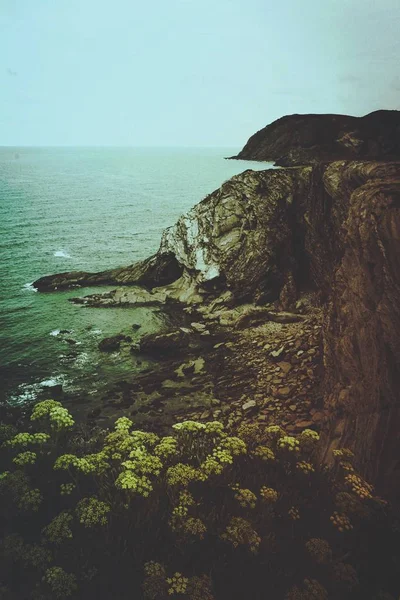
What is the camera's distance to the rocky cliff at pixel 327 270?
9594 mm

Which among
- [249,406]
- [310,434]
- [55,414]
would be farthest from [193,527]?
[249,406]

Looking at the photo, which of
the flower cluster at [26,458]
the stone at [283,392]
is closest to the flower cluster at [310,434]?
the flower cluster at [26,458]

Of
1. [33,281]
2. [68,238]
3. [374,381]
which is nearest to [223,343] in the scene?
[374,381]

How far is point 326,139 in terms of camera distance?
7775 cm

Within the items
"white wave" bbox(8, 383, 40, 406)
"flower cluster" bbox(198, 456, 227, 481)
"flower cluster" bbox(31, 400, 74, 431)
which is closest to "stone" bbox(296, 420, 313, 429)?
"flower cluster" bbox(198, 456, 227, 481)

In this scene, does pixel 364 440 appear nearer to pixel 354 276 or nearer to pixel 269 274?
pixel 354 276

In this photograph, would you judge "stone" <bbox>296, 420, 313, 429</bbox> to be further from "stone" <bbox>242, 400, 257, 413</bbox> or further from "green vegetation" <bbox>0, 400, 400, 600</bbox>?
"green vegetation" <bbox>0, 400, 400, 600</bbox>

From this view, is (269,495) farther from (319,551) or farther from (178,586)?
(178,586)

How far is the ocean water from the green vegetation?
12.8m

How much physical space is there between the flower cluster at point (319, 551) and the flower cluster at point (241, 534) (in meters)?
0.71

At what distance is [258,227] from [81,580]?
88.9 feet

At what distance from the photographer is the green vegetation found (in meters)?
4.88

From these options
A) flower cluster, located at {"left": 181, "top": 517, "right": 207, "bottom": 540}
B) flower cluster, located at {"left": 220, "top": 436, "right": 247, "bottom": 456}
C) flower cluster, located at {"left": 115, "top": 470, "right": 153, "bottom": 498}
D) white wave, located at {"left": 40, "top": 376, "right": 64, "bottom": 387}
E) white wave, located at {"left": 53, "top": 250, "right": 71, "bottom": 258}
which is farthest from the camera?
white wave, located at {"left": 53, "top": 250, "right": 71, "bottom": 258}

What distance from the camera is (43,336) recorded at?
25.2 metres
